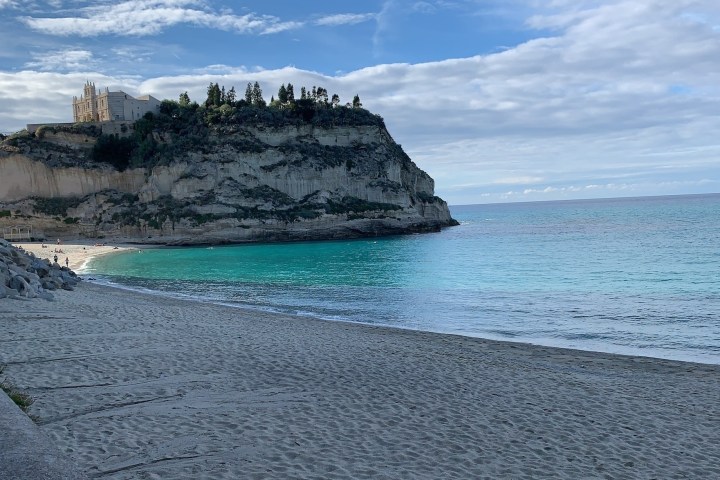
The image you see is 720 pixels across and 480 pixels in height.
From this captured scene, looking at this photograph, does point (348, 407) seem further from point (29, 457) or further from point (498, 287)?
point (498, 287)

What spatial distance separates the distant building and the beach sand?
3304 inches

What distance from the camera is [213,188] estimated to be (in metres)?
75.9

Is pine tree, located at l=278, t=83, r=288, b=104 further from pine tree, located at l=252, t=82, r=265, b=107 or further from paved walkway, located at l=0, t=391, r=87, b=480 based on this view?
paved walkway, located at l=0, t=391, r=87, b=480

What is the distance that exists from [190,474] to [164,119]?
284ft

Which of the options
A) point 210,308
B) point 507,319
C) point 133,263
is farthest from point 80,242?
point 507,319

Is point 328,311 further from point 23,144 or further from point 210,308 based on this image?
point 23,144

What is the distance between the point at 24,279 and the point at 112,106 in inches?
3157

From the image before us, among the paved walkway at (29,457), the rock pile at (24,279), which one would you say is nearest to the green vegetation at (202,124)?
the rock pile at (24,279)

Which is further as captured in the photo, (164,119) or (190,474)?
(164,119)

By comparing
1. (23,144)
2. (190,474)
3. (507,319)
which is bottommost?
(507,319)

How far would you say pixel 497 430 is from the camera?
7.47 meters

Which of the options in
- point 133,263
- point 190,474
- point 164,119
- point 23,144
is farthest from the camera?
point 164,119

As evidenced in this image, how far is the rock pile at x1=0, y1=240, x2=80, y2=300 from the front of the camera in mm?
17564

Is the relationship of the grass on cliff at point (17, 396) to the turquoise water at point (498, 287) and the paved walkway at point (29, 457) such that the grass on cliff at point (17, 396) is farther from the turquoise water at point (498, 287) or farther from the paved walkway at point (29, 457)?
the turquoise water at point (498, 287)
